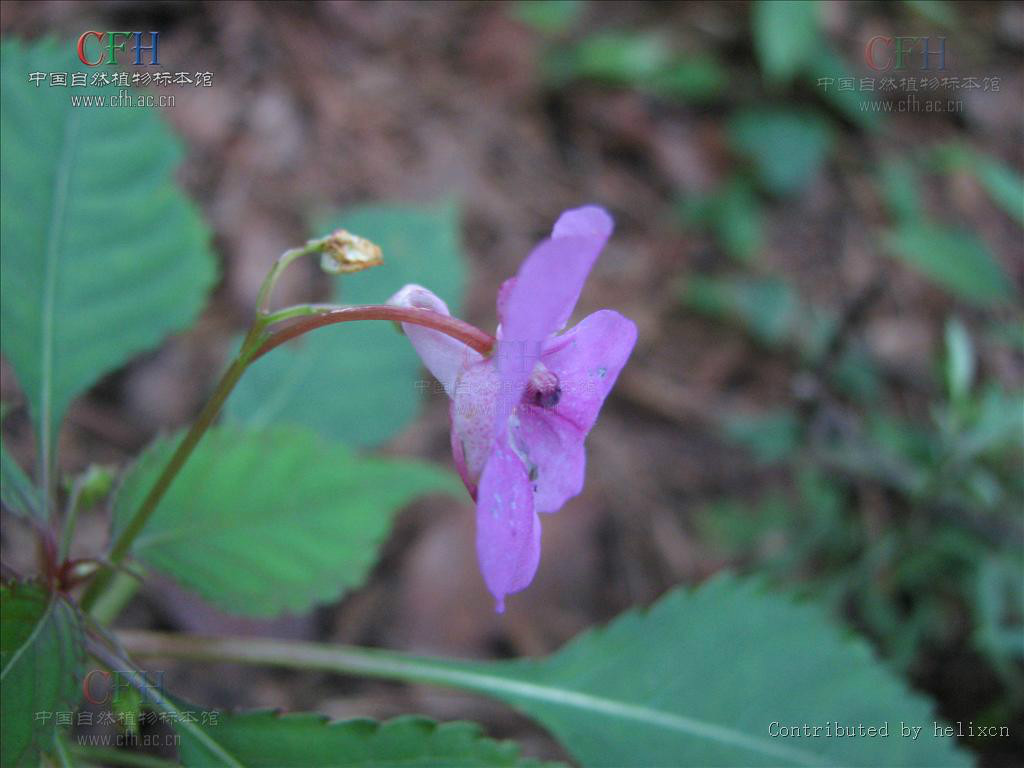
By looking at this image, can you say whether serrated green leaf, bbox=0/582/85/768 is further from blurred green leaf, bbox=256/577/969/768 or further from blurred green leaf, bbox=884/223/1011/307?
blurred green leaf, bbox=884/223/1011/307

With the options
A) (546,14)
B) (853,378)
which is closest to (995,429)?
(853,378)

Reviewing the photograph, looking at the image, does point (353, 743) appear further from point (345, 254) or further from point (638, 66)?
point (638, 66)

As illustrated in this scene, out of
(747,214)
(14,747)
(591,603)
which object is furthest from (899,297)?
(14,747)

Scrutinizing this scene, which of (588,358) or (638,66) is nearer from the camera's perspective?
(588,358)

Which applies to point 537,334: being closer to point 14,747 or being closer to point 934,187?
point 14,747

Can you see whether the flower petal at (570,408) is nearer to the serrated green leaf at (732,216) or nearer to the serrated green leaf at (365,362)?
the serrated green leaf at (365,362)

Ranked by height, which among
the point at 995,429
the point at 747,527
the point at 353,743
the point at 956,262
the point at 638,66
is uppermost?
the point at 638,66

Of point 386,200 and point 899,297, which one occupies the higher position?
point 386,200
